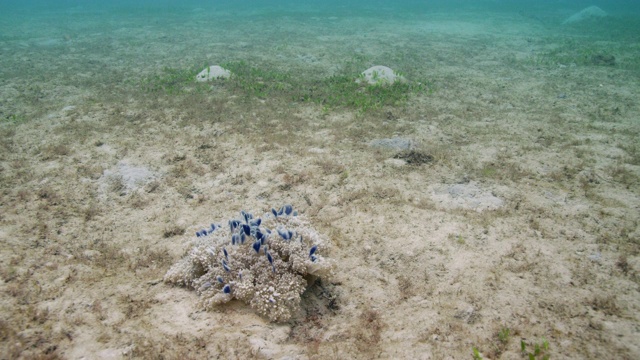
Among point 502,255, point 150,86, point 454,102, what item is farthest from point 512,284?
point 150,86

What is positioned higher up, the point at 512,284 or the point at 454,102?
the point at 454,102

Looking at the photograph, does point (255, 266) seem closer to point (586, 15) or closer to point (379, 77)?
point (379, 77)

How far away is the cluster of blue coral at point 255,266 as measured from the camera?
3709 mm

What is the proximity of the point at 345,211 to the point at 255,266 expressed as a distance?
1.99m

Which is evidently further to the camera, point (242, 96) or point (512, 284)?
point (242, 96)

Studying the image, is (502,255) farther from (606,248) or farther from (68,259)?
(68,259)

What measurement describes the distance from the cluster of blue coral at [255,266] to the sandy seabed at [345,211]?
0.17 meters

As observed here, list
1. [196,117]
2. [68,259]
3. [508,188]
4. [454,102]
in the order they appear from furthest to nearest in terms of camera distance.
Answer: [454,102] < [196,117] < [508,188] < [68,259]

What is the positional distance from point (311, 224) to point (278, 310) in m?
1.74

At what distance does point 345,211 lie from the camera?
552 centimetres

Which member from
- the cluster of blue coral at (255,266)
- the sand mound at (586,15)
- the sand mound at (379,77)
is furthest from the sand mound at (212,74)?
the sand mound at (586,15)

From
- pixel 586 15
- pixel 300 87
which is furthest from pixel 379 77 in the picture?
pixel 586 15

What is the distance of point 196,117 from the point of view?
29.4ft

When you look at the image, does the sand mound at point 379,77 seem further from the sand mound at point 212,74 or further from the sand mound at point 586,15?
the sand mound at point 586,15
